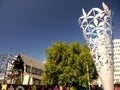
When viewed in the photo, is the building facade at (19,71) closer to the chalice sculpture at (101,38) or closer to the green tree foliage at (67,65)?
the green tree foliage at (67,65)

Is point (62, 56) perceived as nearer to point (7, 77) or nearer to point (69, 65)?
point (69, 65)

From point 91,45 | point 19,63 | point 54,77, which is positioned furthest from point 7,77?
point 91,45

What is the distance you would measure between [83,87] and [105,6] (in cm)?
2666

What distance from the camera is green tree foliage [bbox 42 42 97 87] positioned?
5778 cm

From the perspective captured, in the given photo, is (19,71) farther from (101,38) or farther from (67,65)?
(101,38)

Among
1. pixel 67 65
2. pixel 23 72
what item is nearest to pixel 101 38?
pixel 67 65

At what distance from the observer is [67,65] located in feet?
197

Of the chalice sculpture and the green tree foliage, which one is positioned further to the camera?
the green tree foliage

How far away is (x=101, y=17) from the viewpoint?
37.7 metres

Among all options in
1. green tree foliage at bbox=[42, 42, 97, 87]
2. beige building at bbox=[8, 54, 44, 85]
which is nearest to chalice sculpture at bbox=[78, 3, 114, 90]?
green tree foliage at bbox=[42, 42, 97, 87]

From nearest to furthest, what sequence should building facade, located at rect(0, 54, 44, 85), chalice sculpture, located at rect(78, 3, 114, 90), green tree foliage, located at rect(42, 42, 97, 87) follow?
chalice sculpture, located at rect(78, 3, 114, 90), green tree foliage, located at rect(42, 42, 97, 87), building facade, located at rect(0, 54, 44, 85)

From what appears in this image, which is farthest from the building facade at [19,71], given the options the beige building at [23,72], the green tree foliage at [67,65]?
the green tree foliage at [67,65]

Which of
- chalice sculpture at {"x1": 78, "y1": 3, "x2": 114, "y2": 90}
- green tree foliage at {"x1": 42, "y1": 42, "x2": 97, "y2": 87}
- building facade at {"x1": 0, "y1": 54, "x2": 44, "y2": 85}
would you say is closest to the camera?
chalice sculpture at {"x1": 78, "y1": 3, "x2": 114, "y2": 90}

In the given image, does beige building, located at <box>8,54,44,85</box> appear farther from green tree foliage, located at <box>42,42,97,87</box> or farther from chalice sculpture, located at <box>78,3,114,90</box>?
chalice sculpture, located at <box>78,3,114,90</box>
